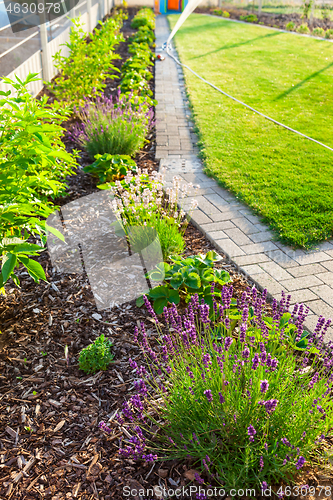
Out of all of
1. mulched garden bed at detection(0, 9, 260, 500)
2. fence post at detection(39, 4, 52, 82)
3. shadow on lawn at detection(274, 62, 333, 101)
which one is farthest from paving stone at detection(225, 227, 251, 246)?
fence post at detection(39, 4, 52, 82)

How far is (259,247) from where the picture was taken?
3586 mm

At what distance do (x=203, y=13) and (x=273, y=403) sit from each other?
21.4m

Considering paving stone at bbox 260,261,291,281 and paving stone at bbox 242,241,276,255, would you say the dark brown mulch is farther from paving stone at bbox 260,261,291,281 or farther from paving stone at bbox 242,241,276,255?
paving stone at bbox 260,261,291,281

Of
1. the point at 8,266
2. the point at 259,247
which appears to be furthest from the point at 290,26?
the point at 8,266

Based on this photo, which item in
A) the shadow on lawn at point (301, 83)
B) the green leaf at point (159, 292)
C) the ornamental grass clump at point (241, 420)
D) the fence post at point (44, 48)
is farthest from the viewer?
the shadow on lawn at point (301, 83)

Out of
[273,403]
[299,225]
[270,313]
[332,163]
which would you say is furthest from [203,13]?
[273,403]

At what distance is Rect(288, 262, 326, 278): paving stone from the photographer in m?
3.27

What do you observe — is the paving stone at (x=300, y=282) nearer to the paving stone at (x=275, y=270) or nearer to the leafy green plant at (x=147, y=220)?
the paving stone at (x=275, y=270)

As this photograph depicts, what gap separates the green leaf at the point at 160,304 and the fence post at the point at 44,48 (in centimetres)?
571

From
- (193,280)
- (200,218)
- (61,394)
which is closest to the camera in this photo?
(61,394)

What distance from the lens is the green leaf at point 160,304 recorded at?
273cm

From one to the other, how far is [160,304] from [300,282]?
1.16 meters

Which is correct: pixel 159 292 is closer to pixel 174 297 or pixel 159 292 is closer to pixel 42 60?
pixel 174 297

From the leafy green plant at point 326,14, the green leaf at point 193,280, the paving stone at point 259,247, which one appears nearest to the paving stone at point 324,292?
the paving stone at point 259,247
